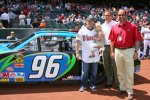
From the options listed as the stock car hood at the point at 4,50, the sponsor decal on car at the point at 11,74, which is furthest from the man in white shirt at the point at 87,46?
the stock car hood at the point at 4,50

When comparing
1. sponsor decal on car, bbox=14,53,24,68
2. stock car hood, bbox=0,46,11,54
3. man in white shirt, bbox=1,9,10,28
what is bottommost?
sponsor decal on car, bbox=14,53,24,68

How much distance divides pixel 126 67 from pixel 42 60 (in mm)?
2055

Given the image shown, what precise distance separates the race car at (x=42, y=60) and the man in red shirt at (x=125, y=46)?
1261 mm

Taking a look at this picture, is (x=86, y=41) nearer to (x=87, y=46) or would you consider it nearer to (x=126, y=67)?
(x=87, y=46)

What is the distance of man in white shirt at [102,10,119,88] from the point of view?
24.4 feet

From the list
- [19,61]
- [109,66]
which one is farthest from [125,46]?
[19,61]

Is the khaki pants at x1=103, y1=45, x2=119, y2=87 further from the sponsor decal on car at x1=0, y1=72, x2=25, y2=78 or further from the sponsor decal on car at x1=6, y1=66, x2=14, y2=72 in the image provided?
the sponsor decal on car at x1=6, y1=66, x2=14, y2=72

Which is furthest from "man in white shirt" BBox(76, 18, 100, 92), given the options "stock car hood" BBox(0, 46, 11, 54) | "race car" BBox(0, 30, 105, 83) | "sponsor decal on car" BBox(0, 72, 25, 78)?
"stock car hood" BBox(0, 46, 11, 54)

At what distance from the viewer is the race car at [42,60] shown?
738 centimetres

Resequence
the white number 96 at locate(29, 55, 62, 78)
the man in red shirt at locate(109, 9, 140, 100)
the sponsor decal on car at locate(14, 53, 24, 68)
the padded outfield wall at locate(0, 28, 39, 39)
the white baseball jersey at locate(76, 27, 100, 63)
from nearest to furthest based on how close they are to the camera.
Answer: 1. the man in red shirt at locate(109, 9, 140, 100)
2. the white baseball jersey at locate(76, 27, 100, 63)
3. the sponsor decal on car at locate(14, 53, 24, 68)
4. the white number 96 at locate(29, 55, 62, 78)
5. the padded outfield wall at locate(0, 28, 39, 39)

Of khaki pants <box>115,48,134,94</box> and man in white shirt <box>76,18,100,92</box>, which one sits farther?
man in white shirt <box>76,18,100,92</box>

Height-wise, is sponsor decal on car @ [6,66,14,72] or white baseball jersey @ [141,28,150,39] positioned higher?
white baseball jersey @ [141,28,150,39]

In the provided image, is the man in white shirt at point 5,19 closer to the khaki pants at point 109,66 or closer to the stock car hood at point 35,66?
the stock car hood at point 35,66

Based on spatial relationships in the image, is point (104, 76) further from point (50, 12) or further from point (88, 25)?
point (50, 12)
